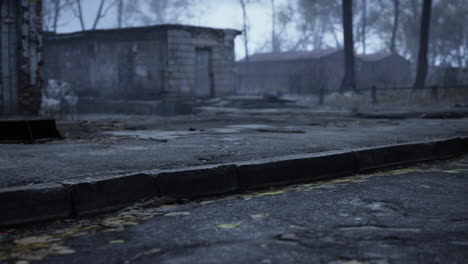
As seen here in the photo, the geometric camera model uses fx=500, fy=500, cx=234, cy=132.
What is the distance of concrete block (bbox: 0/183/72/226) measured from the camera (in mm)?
2908

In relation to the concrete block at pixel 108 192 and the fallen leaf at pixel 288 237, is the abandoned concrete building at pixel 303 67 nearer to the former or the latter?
the concrete block at pixel 108 192

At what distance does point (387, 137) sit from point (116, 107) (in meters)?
17.9

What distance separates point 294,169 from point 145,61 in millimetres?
20160

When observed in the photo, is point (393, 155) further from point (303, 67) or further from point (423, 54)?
point (303, 67)

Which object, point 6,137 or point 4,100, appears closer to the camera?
point 6,137

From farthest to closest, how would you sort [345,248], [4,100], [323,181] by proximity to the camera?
[4,100] → [323,181] → [345,248]

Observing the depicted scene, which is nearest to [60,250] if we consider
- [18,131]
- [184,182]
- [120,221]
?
[120,221]

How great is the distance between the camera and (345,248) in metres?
2.36

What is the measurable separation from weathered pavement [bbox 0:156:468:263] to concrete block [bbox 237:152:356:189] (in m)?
0.26

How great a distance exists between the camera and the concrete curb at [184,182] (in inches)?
118

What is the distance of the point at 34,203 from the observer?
3008 mm

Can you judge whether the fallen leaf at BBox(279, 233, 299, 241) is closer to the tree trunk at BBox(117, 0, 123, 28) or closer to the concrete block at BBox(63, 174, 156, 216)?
the concrete block at BBox(63, 174, 156, 216)

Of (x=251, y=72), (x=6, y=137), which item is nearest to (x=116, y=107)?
(x=6, y=137)

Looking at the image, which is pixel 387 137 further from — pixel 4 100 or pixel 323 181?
pixel 4 100
